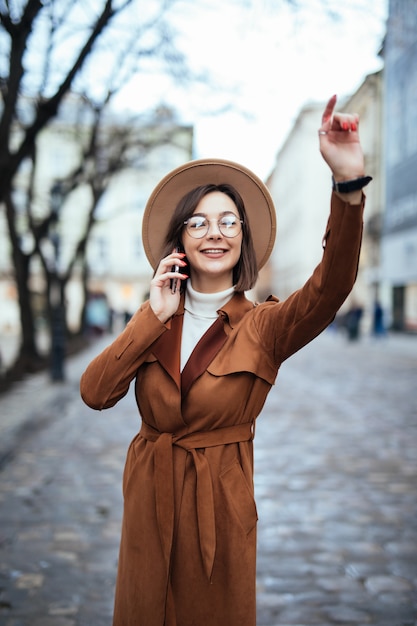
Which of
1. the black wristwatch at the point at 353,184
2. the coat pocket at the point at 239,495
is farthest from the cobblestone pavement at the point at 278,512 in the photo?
the black wristwatch at the point at 353,184

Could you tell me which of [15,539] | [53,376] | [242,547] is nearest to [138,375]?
[242,547]

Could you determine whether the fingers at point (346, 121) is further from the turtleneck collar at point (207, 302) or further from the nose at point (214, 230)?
the turtleneck collar at point (207, 302)

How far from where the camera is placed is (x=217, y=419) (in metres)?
1.99

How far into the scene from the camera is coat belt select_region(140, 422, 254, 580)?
193cm

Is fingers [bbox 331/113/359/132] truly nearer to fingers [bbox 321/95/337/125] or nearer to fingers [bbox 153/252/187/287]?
fingers [bbox 321/95/337/125]

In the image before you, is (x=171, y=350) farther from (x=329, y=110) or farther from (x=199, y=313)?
(x=329, y=110)

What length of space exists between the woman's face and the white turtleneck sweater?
1.7 inches

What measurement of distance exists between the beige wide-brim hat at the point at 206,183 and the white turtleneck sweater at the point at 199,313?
208 mm

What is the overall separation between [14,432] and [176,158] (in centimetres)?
4315

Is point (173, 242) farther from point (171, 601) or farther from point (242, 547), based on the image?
point (171, 601)

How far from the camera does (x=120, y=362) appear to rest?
195cm

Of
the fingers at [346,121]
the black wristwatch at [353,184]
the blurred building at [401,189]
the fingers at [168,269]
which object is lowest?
the fingers at [168,269]

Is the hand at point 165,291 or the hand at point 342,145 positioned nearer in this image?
the hand at point 342,145

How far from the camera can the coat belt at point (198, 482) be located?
6.32 feet
